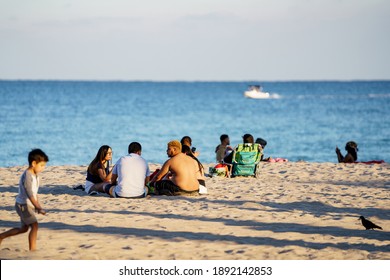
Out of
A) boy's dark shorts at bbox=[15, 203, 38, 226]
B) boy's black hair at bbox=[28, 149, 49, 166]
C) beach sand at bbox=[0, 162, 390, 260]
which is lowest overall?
beach sand at bbox=[0, 162, 390, 260]

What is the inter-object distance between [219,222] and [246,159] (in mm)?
4956

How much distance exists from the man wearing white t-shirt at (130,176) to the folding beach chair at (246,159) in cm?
315

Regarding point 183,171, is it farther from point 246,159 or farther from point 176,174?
point 246,159

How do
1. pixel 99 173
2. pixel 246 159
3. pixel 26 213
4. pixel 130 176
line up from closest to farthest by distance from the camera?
pixel 26 213
pixel 130 176
pixel 99 173
pixel 246 159

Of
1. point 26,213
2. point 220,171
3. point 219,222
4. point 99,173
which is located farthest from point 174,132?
point 26,213

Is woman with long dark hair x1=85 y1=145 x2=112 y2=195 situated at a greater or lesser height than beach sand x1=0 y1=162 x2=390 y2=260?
greater

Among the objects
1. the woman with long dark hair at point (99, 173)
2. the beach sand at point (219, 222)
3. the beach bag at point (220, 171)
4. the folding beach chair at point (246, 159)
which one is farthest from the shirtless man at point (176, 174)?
the beach bag at point (220, 171)

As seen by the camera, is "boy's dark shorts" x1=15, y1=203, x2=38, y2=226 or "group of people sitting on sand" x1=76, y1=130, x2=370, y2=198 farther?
"group of people sitting on sand" x1=76, y1=130, x2=370, y2=198

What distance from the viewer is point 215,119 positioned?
56.8 metres

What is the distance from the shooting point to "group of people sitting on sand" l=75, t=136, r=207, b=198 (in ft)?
38.0

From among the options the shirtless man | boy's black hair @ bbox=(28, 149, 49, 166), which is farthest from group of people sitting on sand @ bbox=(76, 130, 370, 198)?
boy's black hair @ bbox=(28, 149, 49, 166)

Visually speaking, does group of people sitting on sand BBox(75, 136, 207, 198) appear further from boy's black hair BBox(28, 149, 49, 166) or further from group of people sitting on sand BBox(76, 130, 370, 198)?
boy's black hair BBox(28, 149, 49, 166)

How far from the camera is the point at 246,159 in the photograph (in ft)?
48.1
